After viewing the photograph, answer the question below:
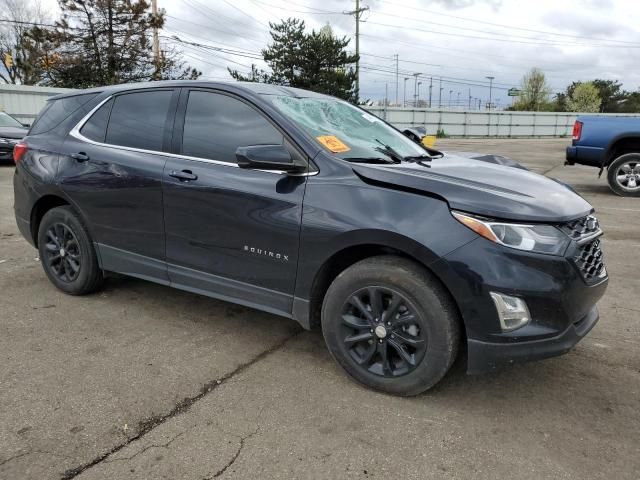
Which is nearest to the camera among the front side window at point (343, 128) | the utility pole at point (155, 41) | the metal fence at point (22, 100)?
the front side window at point (343, 128)

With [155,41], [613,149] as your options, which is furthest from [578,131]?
[155,41]

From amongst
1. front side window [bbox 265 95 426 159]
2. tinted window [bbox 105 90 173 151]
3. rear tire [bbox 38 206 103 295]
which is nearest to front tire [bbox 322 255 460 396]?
front side window [bbox 265 95 426 159]

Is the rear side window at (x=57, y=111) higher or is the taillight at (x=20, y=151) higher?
the rear side window at (x=57, y=111)

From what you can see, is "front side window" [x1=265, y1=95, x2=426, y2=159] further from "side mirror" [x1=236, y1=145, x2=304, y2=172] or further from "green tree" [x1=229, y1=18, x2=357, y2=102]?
"green tree" [x1=229, y1=18, x2=357, y2=102]

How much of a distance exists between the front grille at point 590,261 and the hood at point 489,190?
0.58 ft

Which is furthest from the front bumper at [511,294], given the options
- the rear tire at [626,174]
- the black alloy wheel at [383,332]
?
the rear tire at [626,174]

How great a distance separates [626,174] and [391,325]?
913 centimetres

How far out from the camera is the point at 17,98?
22.7m

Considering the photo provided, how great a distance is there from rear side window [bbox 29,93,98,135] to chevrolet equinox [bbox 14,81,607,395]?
0.11 ft

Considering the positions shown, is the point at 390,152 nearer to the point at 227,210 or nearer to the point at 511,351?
the point at 227,210

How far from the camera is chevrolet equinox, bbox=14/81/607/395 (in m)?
2.63

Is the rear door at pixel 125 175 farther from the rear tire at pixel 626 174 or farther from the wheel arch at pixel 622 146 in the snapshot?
the rear tire at pixel 626 174

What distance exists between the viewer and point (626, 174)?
33.1 ft

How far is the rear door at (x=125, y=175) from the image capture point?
3727mm
